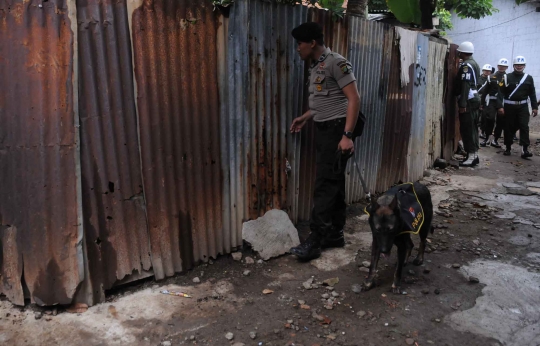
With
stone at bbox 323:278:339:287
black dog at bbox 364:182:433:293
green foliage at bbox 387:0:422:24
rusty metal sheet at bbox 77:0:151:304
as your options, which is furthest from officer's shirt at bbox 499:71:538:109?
rusty metal sheet at bbox 77:0:151:304

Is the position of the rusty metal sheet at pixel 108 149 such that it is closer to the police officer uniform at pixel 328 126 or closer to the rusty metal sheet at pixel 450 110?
the police officer uniform at pixel 328 126

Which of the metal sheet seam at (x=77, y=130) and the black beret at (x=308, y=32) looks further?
the black beret at (x=308, y=32)

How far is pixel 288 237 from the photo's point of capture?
429cm

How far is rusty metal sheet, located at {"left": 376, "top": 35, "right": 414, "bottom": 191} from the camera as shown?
6156 mm

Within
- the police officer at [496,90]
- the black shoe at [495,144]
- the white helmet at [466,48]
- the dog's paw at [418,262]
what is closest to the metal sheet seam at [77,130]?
the dog's paw at [418,262]

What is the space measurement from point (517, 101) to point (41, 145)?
9723mm

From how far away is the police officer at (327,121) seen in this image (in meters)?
3.79

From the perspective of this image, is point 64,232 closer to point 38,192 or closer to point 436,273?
point 38,192

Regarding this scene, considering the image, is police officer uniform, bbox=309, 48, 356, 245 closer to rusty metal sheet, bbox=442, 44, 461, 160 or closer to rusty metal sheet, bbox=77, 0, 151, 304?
rusty metal sheet, bbox=77, 0, 151, 304

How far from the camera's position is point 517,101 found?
9.59 metres

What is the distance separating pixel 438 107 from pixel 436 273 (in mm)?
→ 5146

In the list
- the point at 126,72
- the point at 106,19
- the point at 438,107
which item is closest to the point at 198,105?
the point at 126,72

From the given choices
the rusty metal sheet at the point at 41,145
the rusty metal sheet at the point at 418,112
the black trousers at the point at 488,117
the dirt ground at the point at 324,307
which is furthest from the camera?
the black trousers at the point at 488,117

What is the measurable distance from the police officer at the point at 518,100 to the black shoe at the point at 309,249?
7.45 meters
